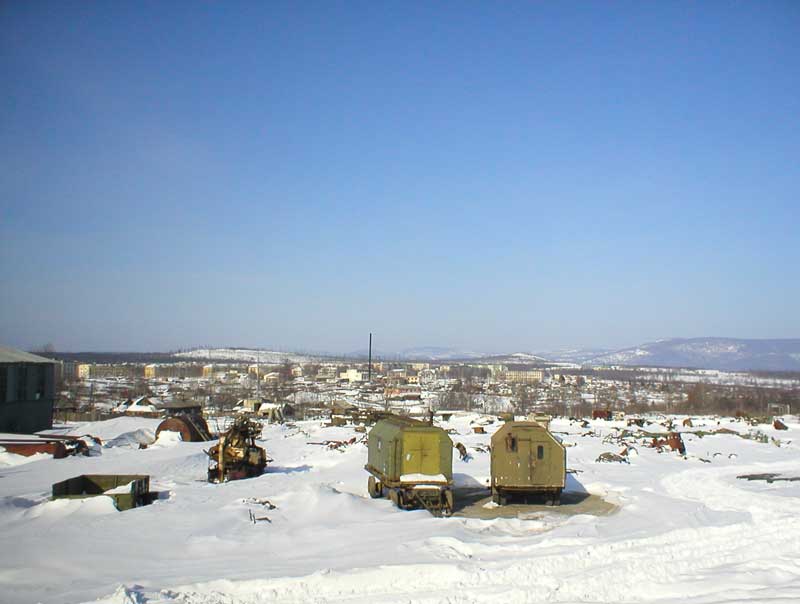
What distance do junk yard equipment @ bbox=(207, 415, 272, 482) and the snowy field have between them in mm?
572

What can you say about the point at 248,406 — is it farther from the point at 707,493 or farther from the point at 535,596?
the point at 535,596

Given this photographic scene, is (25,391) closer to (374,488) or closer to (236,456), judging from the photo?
(236,456)

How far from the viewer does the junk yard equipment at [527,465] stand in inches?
662

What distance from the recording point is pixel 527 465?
Answer: 16891 mm

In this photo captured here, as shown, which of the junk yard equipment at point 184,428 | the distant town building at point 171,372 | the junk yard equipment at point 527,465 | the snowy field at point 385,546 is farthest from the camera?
the distant town building at point 171,372

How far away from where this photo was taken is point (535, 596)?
9367 millimetres

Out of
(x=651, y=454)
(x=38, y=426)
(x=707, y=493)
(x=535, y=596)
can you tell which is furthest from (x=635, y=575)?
(x=38, y=426)

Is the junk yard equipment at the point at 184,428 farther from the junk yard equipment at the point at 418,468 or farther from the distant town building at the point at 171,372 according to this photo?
the distant town building at the point at 171,372

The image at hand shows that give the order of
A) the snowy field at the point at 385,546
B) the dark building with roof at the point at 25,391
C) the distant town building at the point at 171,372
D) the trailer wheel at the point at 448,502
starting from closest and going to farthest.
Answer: the snowy field at the point at 385,546 → the trailer wheel at the point at 448,502 → the dark building with roof at the point at 25,391 → the distant town building at the point at 171,372

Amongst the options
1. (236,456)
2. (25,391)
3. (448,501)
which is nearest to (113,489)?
(236,456)

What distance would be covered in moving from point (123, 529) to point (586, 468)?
15732 mm

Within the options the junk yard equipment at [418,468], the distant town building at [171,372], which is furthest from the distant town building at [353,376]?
the junk yard equipment at [418,468]

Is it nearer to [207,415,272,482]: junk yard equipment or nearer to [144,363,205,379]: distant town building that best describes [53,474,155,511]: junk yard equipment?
[207,415,272,482]: junk yard equipment

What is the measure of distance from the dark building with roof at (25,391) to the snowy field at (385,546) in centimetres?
1554
